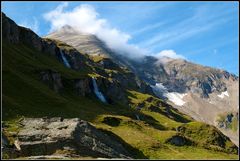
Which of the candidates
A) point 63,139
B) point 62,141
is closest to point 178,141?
point 63,139

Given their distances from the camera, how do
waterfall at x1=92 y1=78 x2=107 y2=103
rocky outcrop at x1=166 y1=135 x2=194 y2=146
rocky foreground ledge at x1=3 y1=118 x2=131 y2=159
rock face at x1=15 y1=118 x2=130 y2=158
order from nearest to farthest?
rocky foreground ledge at x1=3 y1=118 x2=131 y2=159
rock face at x1=15 y1=118 x2=130 y2=158
rocky outcrop at x1=166 y1=135 x2=194 y2=146
waterfall at x1=92 y1=78 x2=107 y2=103

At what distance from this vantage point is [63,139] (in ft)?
159

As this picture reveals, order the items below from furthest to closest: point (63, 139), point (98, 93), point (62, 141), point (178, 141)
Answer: point (98, 93) → point (178, 141) → point (63, 139) → point (62, 141)

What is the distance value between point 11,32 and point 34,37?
27549mm

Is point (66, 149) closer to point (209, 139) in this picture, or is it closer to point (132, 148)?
point (132, 148)

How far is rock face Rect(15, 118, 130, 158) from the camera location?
46844 millimetres

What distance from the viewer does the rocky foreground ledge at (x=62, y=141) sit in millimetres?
46625

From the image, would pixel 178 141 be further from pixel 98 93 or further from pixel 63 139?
pixel 98 93

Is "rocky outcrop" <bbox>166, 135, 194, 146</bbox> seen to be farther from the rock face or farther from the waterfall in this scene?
the waterfall

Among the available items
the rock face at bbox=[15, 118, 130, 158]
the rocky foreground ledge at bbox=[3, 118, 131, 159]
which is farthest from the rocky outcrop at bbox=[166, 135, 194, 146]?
the rock face at bbox=[15, 118, 130, 158]

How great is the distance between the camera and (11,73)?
338 feet

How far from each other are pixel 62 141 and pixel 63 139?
0.34 meters

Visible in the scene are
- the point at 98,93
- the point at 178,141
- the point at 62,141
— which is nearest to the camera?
the point at 62,141

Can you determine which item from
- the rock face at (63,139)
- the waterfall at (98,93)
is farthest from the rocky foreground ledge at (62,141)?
the waterfall at (98,93)
